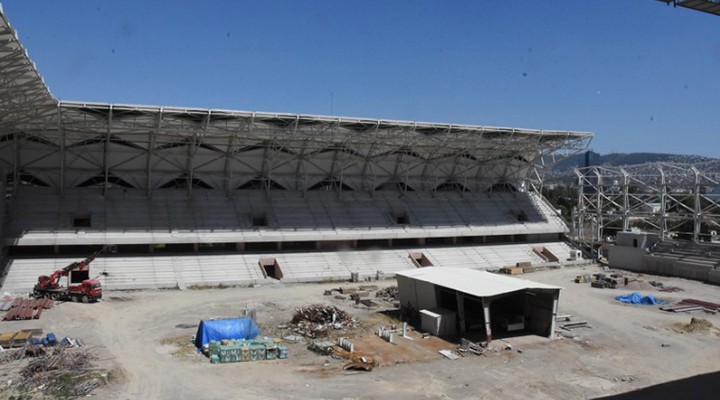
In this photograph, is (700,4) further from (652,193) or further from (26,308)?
(652,193)

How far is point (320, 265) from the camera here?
3856 cm

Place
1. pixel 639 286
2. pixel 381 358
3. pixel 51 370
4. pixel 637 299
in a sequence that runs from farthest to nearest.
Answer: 1. pixel 639 286
2. pixel 637 299
3. pixel 381 358
4. pixel 51 370

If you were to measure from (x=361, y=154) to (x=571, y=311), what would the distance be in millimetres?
23389

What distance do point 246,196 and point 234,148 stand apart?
13.2ft

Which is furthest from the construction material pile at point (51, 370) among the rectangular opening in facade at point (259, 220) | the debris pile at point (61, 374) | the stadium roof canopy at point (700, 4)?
the rectangular opening in facade at point (259, 220)

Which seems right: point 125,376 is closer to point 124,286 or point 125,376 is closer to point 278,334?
point 278,334

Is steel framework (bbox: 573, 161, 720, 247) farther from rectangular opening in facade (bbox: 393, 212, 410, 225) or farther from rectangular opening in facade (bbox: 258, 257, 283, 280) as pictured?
rectangular opening in facade (bbox: 258, 257, 283, 280)

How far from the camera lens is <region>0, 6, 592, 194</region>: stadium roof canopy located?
108 ft

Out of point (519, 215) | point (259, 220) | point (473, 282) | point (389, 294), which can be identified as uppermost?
point (519, 215)

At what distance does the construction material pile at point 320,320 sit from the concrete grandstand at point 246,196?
11.4 metres

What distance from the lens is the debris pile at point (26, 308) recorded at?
23688 millimetres

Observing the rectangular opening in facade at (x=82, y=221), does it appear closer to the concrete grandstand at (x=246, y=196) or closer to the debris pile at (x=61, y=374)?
the concrete grandstand at (x=246, y=196)

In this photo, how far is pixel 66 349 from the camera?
18.9 meters

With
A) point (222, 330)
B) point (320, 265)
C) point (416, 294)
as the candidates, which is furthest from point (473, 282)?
point (320, 265)
